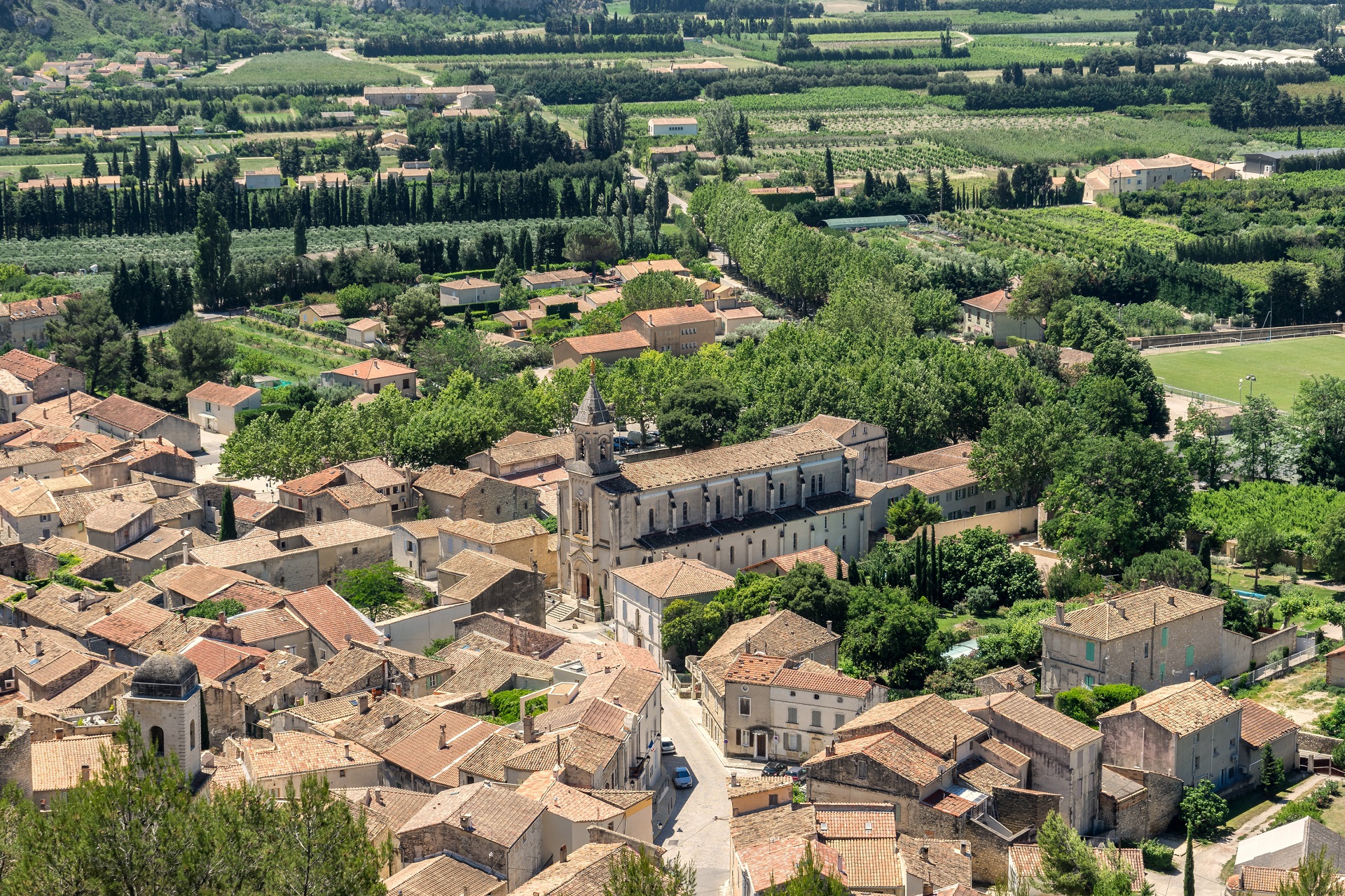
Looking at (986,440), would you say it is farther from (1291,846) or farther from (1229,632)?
(1291,846)

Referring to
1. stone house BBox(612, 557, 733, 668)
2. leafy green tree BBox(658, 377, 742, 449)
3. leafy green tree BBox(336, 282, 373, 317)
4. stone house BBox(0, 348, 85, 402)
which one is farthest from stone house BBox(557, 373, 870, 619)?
leafy green tree BBox(336, 282, 373, 317)

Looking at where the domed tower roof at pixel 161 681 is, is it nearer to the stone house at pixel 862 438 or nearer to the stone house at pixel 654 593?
the stone house at pixel 654 593

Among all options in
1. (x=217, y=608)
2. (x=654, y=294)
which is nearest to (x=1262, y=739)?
(x=217, y=608)

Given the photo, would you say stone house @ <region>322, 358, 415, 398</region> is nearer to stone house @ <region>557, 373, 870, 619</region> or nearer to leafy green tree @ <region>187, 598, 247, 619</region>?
stone house @ <region>557, 373, 870, 619</region>

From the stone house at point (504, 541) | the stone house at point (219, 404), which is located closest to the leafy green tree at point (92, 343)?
the stone house at point (219, 404)

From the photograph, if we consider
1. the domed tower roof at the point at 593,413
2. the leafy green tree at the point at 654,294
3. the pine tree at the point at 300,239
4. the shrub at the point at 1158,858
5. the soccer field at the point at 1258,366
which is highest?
the domed tower roof at the point at 593,413

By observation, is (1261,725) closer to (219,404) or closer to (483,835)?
(483,835)
